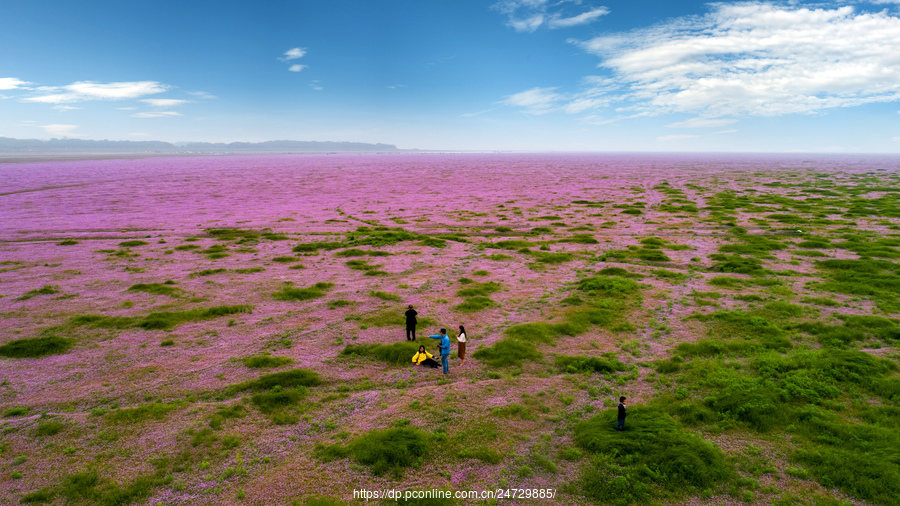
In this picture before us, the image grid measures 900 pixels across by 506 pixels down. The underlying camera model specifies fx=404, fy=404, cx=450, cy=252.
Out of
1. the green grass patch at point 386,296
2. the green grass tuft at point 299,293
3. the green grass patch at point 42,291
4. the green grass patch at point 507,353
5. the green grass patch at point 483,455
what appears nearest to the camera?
the green grass patch at point 483,455

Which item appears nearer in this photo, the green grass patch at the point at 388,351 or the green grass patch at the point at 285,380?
the green grass patch at the point at 285,380

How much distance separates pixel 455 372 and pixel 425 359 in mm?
1683

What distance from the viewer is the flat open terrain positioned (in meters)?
13.1

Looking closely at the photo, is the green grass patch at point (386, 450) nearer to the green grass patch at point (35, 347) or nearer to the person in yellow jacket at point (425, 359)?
the person in yellow jacket at point (425, 359)

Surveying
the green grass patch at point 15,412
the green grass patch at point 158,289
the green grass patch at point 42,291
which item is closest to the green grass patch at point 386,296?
the green grass patch at point 158,289

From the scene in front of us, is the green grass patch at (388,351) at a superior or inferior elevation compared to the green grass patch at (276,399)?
superior

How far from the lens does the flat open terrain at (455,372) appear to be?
1310cm

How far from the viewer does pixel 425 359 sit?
20.2 metres

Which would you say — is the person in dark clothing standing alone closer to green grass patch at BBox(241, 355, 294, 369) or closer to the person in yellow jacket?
the person in yellow jacket

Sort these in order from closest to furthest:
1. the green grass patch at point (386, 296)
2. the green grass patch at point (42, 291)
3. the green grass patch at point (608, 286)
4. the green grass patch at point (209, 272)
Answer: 1. the green grass patch at point (42, 291)
2. the green grass patch at point (386, 296)
3. the green grass patch at point (608, 286)
4. the green grass patch at point (209, 272)

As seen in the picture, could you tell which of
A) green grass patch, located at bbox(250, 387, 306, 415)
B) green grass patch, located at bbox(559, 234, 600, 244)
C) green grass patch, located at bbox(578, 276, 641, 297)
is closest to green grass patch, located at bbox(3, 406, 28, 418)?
green grass patch, located at bbox(250, 387, 306, 415)

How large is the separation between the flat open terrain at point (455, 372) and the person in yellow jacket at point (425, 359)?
0.72 metres

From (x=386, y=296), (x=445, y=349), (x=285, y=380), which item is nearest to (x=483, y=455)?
(x=445, y=349)

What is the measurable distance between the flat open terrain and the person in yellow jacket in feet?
2.37
